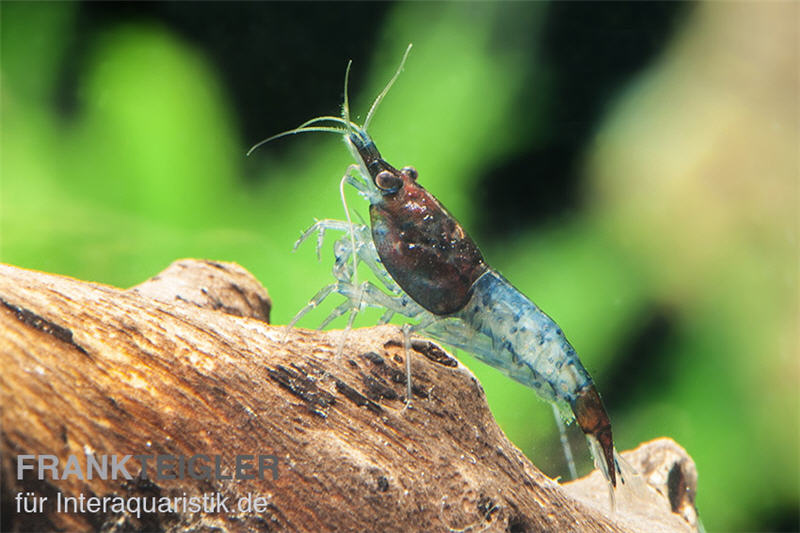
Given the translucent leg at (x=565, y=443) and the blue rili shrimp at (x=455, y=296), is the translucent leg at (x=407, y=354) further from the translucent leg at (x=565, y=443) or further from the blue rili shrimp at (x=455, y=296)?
the translucent leg at (x=565, y=443)

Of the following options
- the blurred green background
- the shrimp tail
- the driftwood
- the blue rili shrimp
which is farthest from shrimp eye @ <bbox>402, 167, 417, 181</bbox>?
the blurred green background

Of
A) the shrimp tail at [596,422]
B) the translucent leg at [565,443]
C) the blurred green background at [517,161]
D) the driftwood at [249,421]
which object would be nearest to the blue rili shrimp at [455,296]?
the shrimp tail at [596,422]

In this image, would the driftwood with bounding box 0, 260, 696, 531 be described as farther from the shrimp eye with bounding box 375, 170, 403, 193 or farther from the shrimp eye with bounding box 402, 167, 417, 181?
the shrimp eye with bounding box 402, 167, 417, 181

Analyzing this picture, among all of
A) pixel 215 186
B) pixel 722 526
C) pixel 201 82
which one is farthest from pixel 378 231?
pixel 722 526

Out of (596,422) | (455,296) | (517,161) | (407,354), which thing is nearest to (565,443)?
(596,422)

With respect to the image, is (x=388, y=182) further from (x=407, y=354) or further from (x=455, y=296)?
(x=407, y=354)

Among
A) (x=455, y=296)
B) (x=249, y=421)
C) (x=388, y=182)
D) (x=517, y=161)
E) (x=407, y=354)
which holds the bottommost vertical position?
(x=249, y=421)

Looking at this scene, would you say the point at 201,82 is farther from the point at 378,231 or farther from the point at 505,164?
the point at 378,231
